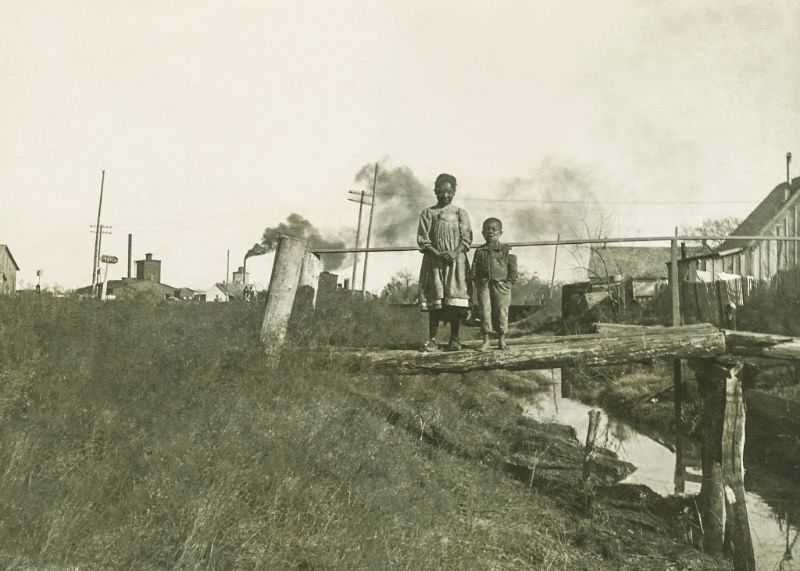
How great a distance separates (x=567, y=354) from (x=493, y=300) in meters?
1.03

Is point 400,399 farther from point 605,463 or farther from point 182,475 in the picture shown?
point 182,475

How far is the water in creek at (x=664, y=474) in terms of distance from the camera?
19.4 ft

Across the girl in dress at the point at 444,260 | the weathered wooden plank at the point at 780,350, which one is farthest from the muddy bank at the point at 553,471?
the weathered wooden plank at the point at 780,350

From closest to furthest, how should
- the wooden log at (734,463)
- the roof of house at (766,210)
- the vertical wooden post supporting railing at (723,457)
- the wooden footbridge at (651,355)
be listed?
the wooden log at (734,463), the vertical wooden post supporting railing at (723,457), the wooden footbridge at (651,355), the roof of house at (766,210)

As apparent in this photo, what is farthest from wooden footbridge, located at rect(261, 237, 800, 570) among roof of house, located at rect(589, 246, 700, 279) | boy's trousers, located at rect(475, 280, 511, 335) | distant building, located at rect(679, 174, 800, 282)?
roof of house, located at rect(589, 246, 700, 279)

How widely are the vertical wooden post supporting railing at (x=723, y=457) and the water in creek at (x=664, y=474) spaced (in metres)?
0.34

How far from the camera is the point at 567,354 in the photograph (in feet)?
22.3

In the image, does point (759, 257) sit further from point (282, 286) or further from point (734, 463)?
point (282, 286)

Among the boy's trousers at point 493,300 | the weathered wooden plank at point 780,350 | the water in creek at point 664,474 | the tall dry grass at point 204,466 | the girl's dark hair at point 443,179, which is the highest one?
the girl's dark hair at point 443,179

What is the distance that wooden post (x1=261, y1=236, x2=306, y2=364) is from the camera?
6711 millimetres

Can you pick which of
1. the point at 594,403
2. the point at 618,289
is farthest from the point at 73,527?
the point at 618,289

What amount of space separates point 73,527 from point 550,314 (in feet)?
79.6

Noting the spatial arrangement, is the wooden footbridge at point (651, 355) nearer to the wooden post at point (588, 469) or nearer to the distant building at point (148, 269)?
the wooden post at point (588, 469)

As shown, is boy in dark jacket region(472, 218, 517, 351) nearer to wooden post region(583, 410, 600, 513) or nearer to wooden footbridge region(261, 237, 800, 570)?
wooden footbridge region(261, 237, 800, 570)
